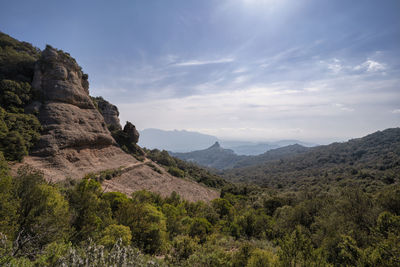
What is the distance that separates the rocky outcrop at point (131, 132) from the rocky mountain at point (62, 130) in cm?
691

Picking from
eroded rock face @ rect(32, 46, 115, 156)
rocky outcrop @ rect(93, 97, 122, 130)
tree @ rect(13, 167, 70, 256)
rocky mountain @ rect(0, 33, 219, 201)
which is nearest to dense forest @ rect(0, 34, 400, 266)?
tree @ rect(13, 167, 70, 256)

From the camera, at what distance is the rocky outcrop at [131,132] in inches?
1842

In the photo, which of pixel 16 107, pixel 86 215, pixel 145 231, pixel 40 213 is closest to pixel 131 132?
pixel 16 107

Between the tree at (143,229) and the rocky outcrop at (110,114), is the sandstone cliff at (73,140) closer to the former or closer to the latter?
the rocky outcrop at (110,114)

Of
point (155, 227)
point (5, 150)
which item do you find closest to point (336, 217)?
point (155, 227)

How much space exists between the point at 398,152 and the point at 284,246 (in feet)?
443

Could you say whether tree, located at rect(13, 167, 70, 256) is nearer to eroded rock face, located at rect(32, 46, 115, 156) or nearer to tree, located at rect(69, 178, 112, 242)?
tree, located at rect(69, 178, 112, 242)

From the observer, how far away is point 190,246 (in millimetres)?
10219

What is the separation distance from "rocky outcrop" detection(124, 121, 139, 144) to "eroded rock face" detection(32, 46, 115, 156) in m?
9.59

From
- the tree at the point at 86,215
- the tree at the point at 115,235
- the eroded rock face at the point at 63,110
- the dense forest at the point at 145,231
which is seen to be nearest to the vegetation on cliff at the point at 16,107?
the dense forest at the point at 145,231

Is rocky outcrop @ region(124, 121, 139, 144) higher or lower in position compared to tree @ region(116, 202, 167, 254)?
higher

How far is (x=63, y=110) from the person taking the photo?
3052cm

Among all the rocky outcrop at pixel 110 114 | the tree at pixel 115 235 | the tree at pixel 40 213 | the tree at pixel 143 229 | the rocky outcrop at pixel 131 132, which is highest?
the rocky outcrop at pixel 110 114

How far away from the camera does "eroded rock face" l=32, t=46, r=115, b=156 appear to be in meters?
27.3
